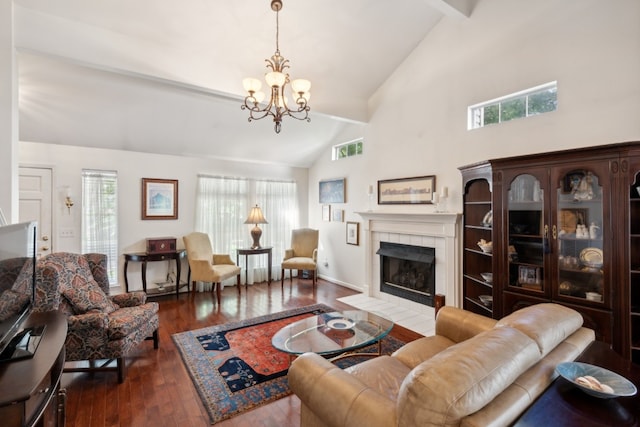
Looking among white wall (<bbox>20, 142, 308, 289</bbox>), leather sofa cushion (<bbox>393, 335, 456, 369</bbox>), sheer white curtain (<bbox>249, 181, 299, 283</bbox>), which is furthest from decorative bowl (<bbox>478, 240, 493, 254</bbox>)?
white wall (<bbox>20, 142, 308, 289</bbox>)

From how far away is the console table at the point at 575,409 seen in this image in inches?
38.9

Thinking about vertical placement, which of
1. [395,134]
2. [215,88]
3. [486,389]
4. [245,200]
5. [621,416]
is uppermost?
[215,88]

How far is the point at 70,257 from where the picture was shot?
2.73m

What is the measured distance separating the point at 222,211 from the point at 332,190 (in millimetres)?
2079

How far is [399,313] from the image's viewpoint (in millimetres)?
4109

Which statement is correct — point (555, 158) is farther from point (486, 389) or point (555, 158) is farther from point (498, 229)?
point (486, 389)

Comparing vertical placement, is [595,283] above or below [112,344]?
above

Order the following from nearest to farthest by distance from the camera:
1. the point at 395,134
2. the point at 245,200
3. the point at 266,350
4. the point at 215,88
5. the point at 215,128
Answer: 1. the point at 266,350
2. the point at 215,88
3. the point at 395,134
4. the point at 215,128
5. the point at 245,200

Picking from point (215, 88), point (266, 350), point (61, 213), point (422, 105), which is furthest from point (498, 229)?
point (61, 213)

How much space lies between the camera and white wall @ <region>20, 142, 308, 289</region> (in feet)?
13.6

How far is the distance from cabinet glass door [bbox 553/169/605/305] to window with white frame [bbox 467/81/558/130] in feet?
2.96

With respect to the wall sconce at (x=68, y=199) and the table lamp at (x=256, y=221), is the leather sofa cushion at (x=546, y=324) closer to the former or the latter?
the table lamp at (x=256, y=221)

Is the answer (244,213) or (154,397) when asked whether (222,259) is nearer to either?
(244,213)

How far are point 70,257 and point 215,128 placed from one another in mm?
2739
